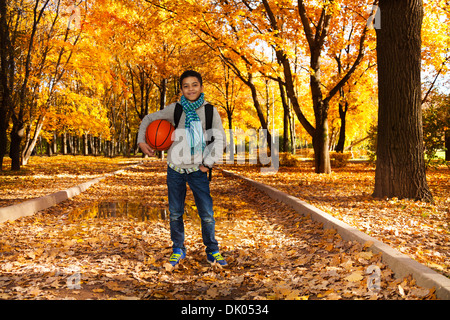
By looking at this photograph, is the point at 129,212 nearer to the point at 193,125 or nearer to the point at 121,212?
the point at 121,212

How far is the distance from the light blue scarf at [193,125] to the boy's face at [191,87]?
0.07 metres

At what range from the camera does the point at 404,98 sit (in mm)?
7844

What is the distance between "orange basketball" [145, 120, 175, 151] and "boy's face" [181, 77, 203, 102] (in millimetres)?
446

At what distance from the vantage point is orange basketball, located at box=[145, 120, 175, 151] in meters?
4.46

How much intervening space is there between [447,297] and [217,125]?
9.03ft

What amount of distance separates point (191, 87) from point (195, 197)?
50.0 inches

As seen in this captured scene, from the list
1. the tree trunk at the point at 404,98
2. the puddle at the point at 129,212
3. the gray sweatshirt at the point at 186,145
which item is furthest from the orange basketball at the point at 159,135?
the tree trunk at the point at 404,98

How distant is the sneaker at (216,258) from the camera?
454cm

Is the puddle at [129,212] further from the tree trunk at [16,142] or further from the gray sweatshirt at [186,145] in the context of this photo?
the tree trunk at [16,142]

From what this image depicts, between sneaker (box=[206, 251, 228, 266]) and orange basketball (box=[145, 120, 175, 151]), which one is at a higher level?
orange basketball (box=[145, 120, 175, 151])

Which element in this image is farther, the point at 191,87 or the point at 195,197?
the point at 195,197

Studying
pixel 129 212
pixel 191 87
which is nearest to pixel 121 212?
pixel 129 212

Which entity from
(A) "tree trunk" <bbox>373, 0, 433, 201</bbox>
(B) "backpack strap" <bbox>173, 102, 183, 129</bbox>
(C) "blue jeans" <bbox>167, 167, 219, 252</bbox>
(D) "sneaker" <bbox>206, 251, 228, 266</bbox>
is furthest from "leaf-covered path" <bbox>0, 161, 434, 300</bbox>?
(A) "tree trunk" <bbox>373, 0, 433, 201</bbox>

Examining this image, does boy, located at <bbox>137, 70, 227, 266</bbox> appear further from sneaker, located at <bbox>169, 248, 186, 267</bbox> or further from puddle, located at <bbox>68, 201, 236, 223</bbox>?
puddle, located at <bbox>68, 201, 236, 223</bbox>
